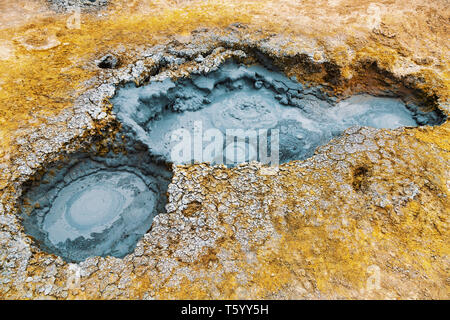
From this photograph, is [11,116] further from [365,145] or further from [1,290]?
[365,145]

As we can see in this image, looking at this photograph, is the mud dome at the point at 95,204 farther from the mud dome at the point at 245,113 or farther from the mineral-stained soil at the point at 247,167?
the mud dome at the point at 245,113

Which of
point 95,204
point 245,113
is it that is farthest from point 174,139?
point 95,204

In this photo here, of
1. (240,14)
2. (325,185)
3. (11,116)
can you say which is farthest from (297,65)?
(11,116)

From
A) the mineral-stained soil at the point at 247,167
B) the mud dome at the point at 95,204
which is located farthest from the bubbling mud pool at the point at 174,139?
the mineral-stained soil at the point at 247,167

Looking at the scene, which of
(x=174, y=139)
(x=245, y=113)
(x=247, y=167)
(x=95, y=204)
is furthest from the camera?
(x=245, y=113)

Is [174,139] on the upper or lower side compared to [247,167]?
lower

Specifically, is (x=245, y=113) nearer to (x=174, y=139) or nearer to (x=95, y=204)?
(x=174, y=139)

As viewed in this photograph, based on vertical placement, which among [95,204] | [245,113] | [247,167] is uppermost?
[247,167]
